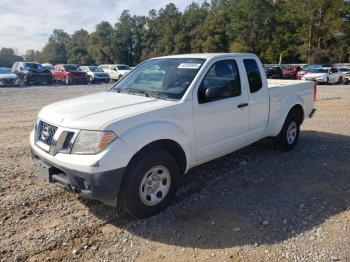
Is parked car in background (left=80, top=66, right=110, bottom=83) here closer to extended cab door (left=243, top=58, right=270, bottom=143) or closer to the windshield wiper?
extended cab door (left=243, top=58, right=270, bottom=143)

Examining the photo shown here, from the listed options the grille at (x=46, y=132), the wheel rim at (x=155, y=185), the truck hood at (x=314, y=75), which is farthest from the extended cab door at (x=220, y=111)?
the truck hood at (x=314, y=75)

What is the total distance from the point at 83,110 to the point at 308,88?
4787 millimetres

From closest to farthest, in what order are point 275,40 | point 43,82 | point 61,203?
point 61,203
point 43,82
point 275,40

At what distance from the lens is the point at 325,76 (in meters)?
25.7

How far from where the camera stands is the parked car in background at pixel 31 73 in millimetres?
24478

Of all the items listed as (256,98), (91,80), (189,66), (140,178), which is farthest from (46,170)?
(91,80)

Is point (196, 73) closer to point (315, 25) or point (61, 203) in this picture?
point (61, 203)

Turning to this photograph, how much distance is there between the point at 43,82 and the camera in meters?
25.6

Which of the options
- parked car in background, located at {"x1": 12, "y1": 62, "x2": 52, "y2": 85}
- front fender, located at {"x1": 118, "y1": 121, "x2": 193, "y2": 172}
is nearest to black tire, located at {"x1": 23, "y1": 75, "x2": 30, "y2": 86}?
parked car in background, located at {"x1": 12, "y1": 62, "x2": 52, "y2": 85}

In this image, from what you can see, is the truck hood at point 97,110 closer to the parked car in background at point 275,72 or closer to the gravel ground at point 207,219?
the gravel ground at point 207,219

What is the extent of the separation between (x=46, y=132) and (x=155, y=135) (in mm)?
1265

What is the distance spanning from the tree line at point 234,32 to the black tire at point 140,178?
50.4 m

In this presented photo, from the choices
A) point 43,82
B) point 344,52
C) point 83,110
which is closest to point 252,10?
point 344,52

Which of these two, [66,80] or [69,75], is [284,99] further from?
[66,80]
